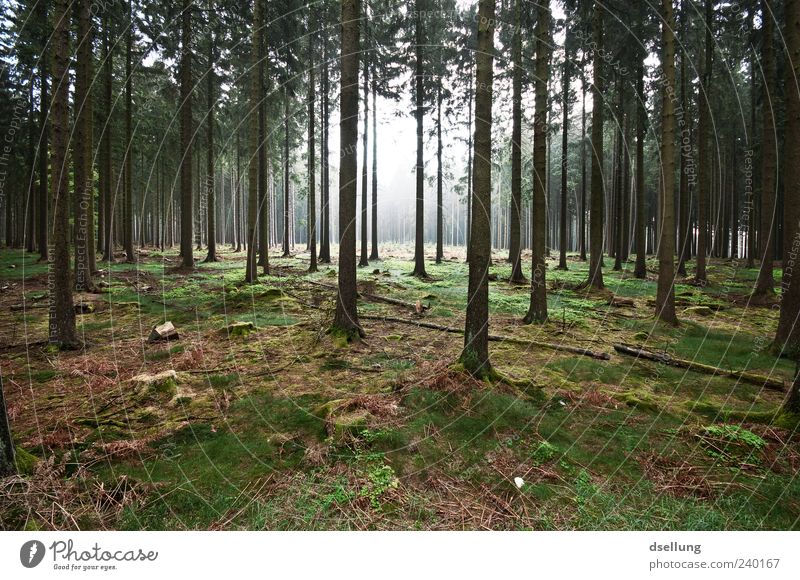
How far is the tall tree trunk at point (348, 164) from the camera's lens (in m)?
8.30

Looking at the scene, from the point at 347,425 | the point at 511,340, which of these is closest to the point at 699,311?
A: the point at 511,340

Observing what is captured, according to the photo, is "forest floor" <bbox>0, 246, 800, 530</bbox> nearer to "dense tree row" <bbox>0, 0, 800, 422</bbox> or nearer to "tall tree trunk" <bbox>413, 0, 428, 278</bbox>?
"dense tree row" <bbox>0, 0, 800, 422</bbox>

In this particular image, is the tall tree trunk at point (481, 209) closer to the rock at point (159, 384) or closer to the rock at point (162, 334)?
the rock at point (159, 384)

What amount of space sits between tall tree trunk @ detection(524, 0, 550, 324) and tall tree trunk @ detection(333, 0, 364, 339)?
4604 millimetres

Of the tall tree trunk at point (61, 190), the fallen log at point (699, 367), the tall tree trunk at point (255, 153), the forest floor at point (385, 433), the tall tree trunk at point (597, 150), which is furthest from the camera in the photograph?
the tall tree trunk at point (255, 153)

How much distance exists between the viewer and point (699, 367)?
7.37m

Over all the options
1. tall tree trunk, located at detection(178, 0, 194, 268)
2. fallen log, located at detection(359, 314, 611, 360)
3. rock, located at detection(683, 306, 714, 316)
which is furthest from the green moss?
tall tree trunk, located at detection(178, 0, 194, 268)

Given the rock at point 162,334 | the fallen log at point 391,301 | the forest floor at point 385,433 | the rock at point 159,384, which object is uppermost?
the fallen log at point 391,301

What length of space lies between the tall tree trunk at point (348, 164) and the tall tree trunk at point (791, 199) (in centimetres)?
801

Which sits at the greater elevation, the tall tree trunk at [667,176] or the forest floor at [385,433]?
the tall tree trunk at [667,176]

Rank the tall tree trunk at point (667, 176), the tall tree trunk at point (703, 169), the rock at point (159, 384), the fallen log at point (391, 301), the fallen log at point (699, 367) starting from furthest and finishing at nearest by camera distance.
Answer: the tall tree trunk at point (703, 169), the fallen log at point (391, 301), the tall tree trunk at point (667, 176), the fallen log at point (699, 367), the rock at point (159, 384)

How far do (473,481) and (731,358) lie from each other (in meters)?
7.23

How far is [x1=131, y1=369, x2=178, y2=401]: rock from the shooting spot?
584 centimetres

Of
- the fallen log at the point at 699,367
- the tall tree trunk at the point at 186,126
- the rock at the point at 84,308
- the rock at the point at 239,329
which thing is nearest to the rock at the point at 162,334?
the rock at the point at 239,329
